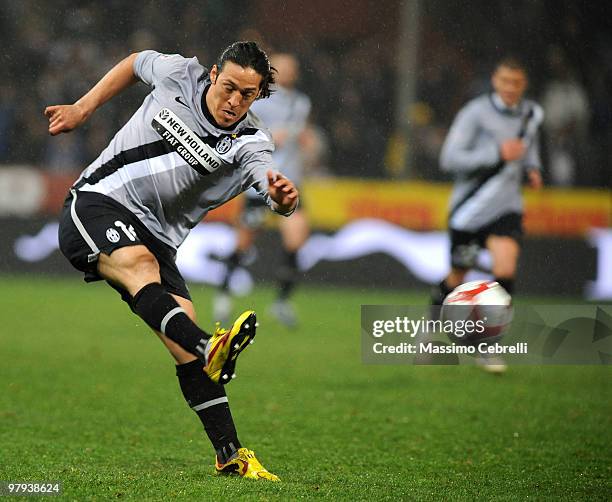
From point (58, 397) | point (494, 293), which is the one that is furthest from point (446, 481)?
point (58, 397)

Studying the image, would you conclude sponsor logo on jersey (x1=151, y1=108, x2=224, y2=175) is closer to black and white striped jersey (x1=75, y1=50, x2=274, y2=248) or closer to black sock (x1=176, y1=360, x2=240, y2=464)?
black and white striped jersey (x1=75, y1=50, x2=274, y2=248)

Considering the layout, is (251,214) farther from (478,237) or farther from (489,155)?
(489,155)

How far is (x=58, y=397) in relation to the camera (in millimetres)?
6242

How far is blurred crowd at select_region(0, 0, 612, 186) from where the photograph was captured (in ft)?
33.1

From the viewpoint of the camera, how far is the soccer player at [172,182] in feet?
14.1

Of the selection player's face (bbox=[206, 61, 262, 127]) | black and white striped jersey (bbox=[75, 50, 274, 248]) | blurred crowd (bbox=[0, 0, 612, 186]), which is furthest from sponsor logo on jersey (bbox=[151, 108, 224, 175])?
blurred crowd (bbox=[0, 0, 612, 186])

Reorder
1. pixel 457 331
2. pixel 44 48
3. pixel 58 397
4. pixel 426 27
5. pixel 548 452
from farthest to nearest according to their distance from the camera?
1. pixel 426 27
2. pixel 44 48
3. pixel 457 331
4. pixel 58 397
5. pixel 548 452

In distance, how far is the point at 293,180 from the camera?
418 inches

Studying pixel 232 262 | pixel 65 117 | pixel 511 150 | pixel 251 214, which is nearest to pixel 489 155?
pixel 511 150

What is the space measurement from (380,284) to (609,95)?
3747 mm

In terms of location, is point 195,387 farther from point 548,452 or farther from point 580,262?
point 580,262

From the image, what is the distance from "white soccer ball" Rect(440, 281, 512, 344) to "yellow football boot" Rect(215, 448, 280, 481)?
8.38ft

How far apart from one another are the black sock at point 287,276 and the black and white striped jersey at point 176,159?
5.45 metres

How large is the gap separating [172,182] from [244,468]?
1.35m
